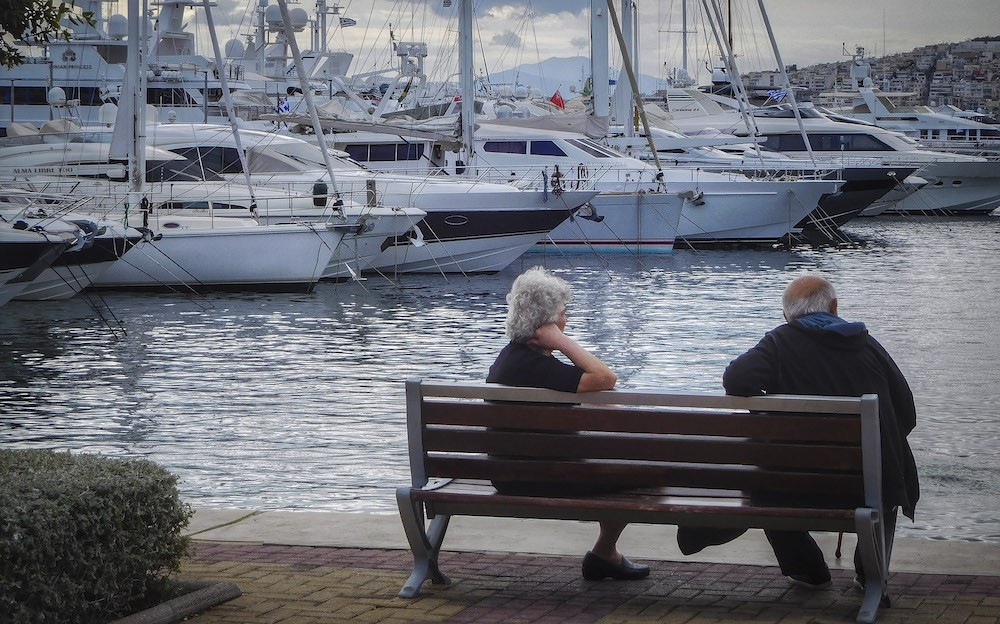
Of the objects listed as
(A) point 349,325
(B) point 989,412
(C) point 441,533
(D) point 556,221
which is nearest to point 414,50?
(D) point 556,221

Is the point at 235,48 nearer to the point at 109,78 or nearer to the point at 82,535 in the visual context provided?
the point at 109,78

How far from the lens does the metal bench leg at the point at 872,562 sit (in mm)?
5129

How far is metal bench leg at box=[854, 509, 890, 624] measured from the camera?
5.13m

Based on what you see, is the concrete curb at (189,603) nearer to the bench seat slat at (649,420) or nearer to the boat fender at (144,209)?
the bench seat slat at (649,420)

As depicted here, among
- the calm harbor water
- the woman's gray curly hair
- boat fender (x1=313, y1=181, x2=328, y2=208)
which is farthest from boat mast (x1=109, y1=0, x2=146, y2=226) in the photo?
the woman's gray curly hair

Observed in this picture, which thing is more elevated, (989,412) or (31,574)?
(31,574)

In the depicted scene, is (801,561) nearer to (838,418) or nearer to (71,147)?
(838,418)

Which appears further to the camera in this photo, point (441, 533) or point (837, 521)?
point (441, 533)

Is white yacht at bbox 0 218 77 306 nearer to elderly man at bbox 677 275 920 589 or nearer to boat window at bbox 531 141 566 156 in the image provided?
elderly man at bbox 677 275 920 589

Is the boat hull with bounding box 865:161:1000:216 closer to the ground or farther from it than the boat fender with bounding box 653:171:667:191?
closer to the ground

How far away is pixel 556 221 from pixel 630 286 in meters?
3.48

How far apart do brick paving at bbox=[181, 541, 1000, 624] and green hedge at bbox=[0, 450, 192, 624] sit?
34 centimetres

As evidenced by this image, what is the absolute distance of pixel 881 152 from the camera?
53156 millimetres

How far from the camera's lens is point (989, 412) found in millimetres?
12539
